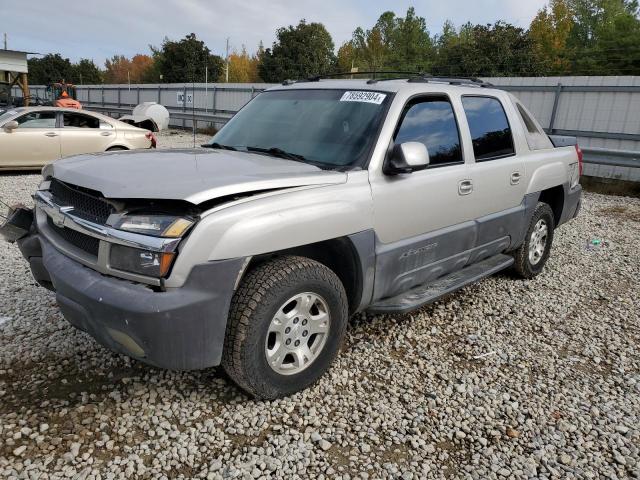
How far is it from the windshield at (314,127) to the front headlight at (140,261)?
1.26 meters

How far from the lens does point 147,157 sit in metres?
3.08

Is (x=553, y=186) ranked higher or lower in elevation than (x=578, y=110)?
lower

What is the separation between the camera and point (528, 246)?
4.95 meters

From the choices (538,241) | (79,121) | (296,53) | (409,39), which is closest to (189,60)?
(296,53)

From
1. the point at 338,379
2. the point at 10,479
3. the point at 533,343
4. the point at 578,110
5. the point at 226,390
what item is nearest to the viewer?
the point at 10,479

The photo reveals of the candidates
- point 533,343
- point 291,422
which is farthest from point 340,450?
point 533,343

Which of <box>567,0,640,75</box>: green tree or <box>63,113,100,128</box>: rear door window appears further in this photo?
<box>567,0,640,75</box>: green tree

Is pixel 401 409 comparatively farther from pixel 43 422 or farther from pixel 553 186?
pixel 553 186

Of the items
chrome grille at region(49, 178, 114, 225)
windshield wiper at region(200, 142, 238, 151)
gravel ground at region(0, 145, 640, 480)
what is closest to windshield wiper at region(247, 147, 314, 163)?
windshield wiper at region(200, 142, 238, 151)

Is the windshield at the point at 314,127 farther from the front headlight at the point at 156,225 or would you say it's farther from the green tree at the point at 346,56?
the green tree at the point at 346,56

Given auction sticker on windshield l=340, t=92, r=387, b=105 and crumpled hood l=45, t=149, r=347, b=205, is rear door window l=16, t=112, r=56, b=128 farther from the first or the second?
auction sticker on windshield l=340, t=92, r=387, b=105

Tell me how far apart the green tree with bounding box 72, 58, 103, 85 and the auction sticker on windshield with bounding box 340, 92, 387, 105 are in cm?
7477

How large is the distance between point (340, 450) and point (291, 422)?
13.0 inches

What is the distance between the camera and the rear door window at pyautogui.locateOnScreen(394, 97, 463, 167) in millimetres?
3418
